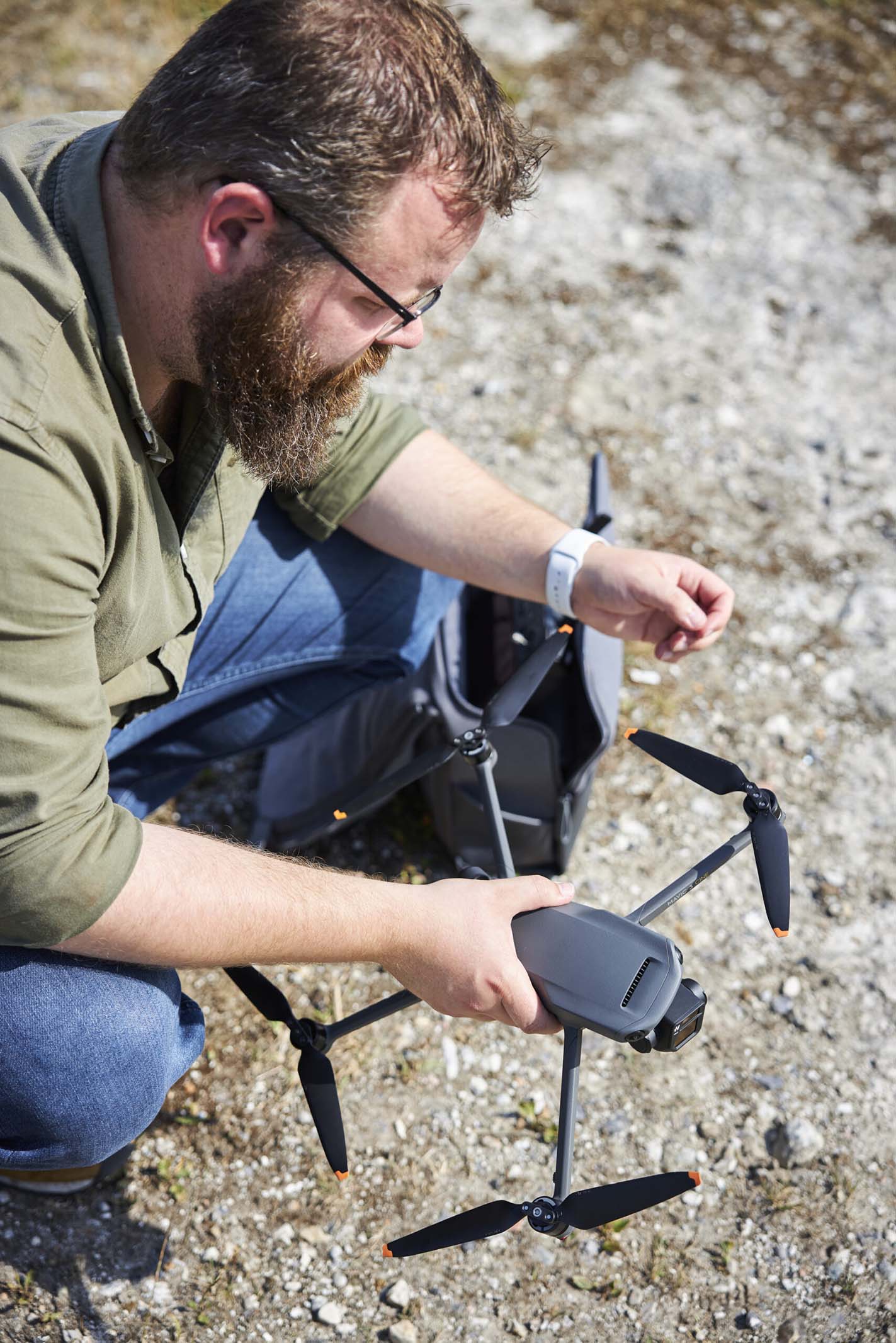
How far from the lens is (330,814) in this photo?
2902 millimetres

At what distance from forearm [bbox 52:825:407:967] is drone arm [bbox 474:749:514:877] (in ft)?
1.27

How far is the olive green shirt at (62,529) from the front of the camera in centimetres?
152

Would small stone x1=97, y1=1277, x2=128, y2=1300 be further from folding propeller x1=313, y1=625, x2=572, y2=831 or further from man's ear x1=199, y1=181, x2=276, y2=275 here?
man's ear x1=199, y1=181, x2=276, y2=275

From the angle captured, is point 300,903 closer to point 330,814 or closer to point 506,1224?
point 506,1224

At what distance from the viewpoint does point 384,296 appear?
1.75m

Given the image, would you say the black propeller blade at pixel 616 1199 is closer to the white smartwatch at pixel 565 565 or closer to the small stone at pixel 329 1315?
→ the small stone at pixel 329 1315

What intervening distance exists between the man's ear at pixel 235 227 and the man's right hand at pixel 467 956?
1.11 metres

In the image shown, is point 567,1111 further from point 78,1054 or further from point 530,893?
point 78,1054

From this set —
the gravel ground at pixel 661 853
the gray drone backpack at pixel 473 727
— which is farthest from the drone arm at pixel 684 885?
the gravel ground at pixel 661 853

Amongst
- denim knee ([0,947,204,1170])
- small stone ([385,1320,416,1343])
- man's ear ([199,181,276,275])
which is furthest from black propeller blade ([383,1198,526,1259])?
man's ear ([199,181,276,275])

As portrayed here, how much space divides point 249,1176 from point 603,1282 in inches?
33.1

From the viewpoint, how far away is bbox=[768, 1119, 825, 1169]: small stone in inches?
98.7

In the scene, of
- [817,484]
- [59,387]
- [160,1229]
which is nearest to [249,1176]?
[160,1229]

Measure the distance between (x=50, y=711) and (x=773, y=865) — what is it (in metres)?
1.34
